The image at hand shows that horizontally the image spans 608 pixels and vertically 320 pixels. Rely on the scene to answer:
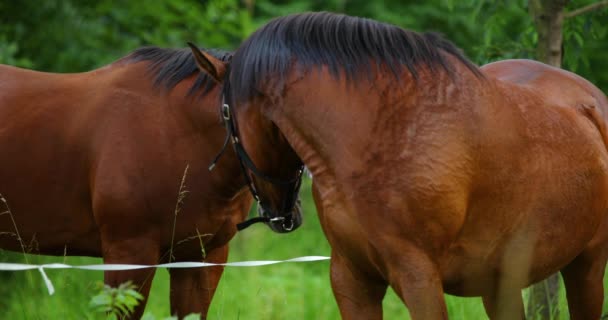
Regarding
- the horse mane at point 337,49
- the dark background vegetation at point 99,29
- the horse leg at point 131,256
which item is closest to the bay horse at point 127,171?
the horse leg at point 131,256

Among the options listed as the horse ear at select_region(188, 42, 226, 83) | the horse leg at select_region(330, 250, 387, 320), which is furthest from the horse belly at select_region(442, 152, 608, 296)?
the horse ear at select_region(188, 42, 226, 83)

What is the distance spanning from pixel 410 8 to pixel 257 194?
30.4ft

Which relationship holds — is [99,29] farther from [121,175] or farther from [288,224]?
[288,224]

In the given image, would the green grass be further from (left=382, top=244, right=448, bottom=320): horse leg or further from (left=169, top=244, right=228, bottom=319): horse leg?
(left=382, top=244, right=448, bottom=320): horse leg

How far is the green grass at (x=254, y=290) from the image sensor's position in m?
5.38

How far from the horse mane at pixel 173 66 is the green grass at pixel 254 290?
3.63ft

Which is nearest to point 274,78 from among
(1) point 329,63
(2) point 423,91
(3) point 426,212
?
(1) point 329,63

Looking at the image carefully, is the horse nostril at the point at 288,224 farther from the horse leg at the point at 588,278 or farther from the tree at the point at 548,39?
the tree at the point at 548,39

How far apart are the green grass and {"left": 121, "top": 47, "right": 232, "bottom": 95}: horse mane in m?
1.11

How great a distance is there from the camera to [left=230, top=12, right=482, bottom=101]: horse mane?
308 cm

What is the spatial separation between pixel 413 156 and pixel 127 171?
176 cm

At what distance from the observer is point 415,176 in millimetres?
2867

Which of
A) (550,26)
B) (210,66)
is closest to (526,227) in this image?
(210,66)

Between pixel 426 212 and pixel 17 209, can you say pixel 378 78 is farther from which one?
pixel 17 209
